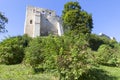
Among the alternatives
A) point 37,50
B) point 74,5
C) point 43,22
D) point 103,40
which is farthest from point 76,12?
point 37,50

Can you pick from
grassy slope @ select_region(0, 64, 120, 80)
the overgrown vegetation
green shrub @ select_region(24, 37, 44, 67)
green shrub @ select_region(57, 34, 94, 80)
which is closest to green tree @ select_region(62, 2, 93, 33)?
the overgrown vegetation

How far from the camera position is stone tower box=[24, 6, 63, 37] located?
4200 centimetres

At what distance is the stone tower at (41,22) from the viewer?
42000 mm

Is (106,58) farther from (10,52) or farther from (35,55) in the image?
(10,52)

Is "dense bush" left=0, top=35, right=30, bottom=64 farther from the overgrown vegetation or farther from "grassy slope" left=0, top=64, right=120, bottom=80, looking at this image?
"grassy slope" left=0, top=64, right=120, bottom=80

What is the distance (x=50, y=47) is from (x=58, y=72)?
5.88ft

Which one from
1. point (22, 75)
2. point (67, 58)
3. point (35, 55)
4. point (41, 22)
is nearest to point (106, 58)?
point (35, 55)

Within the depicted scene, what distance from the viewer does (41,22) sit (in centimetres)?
4309

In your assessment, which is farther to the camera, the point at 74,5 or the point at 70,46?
the point at 74,5

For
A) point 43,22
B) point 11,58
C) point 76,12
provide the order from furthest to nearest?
point 43,22 → point 76,12 → point 11,58

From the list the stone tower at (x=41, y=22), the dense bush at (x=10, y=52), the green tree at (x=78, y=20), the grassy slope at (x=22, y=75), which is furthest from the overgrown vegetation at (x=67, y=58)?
the stone tower at (x=41, y=22)

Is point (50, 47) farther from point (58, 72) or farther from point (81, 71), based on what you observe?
point (81, 71)

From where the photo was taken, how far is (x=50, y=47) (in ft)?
51.5

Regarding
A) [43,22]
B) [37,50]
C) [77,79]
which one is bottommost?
[77,79]
